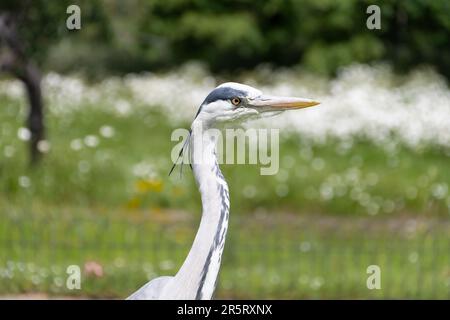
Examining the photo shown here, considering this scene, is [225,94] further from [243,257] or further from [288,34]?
[288,34]

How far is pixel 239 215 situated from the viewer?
11.8 meters

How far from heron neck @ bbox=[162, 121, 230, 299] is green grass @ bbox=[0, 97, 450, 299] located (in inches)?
151

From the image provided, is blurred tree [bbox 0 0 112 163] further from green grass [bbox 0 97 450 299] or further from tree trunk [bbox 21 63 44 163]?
green grass [bbox 0 97 450 299]

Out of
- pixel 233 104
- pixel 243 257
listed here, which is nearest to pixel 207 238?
pixel 233 104

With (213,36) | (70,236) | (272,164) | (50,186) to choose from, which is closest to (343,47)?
(213,36)

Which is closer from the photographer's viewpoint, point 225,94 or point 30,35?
point 225,94

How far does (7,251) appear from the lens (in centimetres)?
966

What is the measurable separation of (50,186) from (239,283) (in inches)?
161

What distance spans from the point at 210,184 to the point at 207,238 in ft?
0.85

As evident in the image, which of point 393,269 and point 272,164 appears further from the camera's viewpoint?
point 272,164

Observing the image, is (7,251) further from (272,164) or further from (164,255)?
(272,164)

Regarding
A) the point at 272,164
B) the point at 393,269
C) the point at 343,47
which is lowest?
the point at 393,269

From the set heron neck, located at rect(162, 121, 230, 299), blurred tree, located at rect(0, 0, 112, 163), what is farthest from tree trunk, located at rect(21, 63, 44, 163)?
heron neck, located at rect(162, 121, 230, 299)
